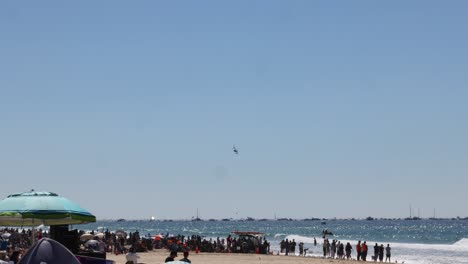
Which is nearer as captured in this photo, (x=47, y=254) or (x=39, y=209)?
(x=47, y=254)

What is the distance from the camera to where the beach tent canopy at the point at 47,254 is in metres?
9.85

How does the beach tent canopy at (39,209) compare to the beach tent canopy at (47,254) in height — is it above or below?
above

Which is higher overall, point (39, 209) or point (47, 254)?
point (39, 209)

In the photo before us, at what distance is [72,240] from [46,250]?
702 cm

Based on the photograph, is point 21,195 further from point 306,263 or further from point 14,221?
point 306,263

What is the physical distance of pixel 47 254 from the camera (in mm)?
9922

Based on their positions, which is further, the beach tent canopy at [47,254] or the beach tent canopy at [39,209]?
the beach tent canopy at [39,209]

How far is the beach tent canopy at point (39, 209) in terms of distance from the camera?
13719mm

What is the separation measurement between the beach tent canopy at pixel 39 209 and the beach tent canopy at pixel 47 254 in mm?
3820

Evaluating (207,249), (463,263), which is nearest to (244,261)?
(207,249)

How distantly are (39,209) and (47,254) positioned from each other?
4.11 meters

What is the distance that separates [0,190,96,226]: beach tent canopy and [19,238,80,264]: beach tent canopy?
382 cm

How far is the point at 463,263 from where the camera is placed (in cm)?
4688

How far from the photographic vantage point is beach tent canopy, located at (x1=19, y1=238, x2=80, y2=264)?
985 cm
